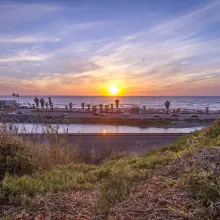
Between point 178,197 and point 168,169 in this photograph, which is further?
point 168,169

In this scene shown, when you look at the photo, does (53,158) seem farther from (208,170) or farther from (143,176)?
(208,170)

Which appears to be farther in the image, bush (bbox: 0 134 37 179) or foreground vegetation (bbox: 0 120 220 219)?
bush (bbox: 0 134 37 179)

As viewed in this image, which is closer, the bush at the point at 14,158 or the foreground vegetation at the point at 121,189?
the foreground vegetation at the point at 121,189

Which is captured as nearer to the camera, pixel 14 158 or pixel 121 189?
pixel 121 189

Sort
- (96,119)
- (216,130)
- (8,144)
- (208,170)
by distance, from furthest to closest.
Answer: (96,119) < (216,130) < (8,144) < (208,170)

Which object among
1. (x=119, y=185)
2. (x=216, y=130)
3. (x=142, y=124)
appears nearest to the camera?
(x=119, y=185)

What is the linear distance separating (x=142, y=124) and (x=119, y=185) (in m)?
22.1

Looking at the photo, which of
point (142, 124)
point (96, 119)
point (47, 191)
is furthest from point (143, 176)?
point (96, 119)

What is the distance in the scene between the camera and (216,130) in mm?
6824

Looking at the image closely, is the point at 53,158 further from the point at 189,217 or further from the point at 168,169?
the point at 189,217

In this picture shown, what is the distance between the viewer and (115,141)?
12977 millimetres

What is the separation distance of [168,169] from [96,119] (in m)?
23.4

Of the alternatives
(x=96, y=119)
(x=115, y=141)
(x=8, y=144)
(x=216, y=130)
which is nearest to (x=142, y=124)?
(x=96, y=119)

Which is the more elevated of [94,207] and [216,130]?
[216,130]
